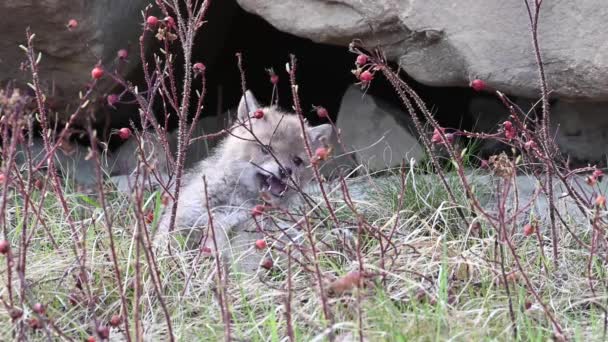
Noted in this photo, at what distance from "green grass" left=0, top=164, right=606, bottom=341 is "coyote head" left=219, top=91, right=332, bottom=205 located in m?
0.43

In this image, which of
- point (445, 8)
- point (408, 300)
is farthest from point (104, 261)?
point (445, 8)

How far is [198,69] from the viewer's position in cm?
362

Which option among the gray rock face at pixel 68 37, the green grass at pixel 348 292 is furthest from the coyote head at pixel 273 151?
the gray rock face at pixel 68 37

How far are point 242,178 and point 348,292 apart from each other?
5.15 ft

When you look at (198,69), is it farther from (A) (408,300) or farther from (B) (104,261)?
(A) (408,300)

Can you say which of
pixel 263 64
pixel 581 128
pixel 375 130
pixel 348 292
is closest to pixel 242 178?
pixel 375 130

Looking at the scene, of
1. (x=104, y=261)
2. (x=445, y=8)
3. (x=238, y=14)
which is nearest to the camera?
(x=104, y=261)

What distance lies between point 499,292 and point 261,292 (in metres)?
0.83

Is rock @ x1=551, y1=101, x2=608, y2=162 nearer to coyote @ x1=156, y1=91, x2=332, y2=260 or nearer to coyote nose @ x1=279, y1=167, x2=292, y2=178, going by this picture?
coyote @ x1=156, y1=91, x2=332, y2=260

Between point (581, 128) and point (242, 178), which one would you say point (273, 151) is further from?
point (581, 128)

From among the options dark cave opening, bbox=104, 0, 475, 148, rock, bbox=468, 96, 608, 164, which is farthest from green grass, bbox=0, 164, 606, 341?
dark cave opening, bbox=104, 0, 475, 148

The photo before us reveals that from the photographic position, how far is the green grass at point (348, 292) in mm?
2957

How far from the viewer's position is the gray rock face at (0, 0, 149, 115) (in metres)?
4.73

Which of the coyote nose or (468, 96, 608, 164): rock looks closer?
the coyote nose
